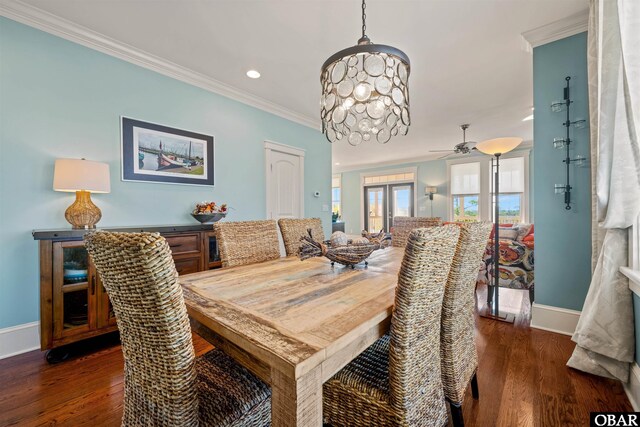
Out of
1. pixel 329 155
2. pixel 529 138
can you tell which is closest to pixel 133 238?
pixel 329 155

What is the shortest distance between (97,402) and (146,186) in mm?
1848

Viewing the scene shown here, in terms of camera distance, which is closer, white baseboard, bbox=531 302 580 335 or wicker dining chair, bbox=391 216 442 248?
white baseboard, bbox=531 302 580 335

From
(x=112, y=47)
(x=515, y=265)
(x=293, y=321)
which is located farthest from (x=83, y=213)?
(x=515, y=265)

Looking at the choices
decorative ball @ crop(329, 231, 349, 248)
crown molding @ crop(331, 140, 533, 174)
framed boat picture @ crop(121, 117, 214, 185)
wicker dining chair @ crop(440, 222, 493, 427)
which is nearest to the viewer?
wicker dining chair @ crop(440, 222, 493, 427)

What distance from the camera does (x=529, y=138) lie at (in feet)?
19.1

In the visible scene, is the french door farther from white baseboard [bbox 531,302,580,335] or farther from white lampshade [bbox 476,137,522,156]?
white baseboard [bbox 531,302,580,335]

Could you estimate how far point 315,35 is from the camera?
93.1 inches

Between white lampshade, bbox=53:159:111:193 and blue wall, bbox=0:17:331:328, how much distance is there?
275mm

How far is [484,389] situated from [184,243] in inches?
99.5

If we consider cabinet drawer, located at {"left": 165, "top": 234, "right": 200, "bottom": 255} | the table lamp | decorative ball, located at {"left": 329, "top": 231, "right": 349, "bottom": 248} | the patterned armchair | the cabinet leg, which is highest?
the table lamp

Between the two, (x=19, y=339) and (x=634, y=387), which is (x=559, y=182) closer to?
(x=634, y=387)

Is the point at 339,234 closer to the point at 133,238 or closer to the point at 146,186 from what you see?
the point at 133,238

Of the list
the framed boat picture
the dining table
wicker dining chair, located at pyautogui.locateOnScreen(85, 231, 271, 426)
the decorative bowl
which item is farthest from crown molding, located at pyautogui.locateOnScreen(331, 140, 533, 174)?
wicker dining chair, located at pyautogui.locateOnScreen(85, 231, 271, 426)

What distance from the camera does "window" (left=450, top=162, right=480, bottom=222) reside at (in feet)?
22.0
